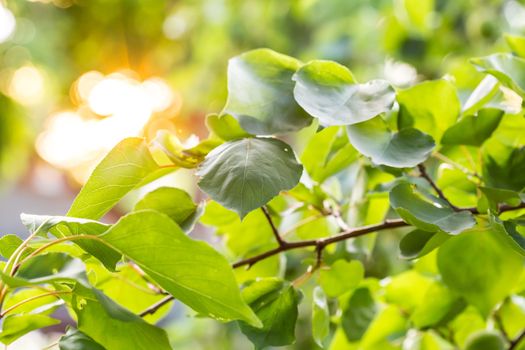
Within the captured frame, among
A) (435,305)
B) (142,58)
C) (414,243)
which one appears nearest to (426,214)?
(414,243)

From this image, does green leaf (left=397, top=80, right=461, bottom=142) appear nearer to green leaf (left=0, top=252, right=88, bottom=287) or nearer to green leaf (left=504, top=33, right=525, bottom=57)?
green leaf (left=504, top=33, right=525, bottom=57)

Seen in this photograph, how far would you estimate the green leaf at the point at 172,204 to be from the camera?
0.30 m

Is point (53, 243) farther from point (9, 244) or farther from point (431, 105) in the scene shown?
point (431, 105)

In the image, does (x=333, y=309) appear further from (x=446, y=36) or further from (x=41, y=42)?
(x=41, y=42)

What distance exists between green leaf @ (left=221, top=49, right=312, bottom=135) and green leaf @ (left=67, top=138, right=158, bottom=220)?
0.04m

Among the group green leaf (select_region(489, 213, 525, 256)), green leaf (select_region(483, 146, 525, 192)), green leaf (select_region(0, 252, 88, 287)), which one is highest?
green leaf (select_region(0, 252, 88, 287))

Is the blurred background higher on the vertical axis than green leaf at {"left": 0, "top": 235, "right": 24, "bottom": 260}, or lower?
lower

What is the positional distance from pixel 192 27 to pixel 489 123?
1.46m

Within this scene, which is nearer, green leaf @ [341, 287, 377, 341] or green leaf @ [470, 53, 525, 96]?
green leaf @ [470, 53, 525, 96]

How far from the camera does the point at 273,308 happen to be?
0.30m

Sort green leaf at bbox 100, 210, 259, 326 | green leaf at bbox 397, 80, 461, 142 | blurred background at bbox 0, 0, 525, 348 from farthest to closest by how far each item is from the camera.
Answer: blurred background at bbox 0, 0, 525, 348
green leaf at bbox 397, 80, 461, 142
green leaf at bbox 100, 210, 259, 326

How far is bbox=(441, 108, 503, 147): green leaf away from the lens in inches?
12.3

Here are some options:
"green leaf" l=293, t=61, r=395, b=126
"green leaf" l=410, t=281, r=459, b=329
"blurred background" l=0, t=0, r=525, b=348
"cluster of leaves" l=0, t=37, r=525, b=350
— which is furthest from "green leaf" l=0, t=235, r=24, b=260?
"blurred background" l=0, t=0, r=525, b=348

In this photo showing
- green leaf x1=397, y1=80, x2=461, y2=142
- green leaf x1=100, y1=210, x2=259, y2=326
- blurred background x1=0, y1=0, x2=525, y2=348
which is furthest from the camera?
blurred background x1=0, y1=0, x2=525, y2=348
